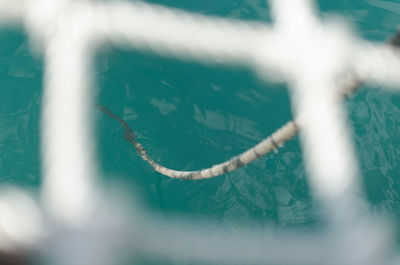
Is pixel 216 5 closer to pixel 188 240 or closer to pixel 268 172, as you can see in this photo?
pixel 268 172

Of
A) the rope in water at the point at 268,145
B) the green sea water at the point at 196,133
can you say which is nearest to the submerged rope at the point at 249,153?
the rope in water at the point at 268,145

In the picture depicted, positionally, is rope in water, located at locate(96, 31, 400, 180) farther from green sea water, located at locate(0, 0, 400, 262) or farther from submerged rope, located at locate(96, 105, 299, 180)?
green sea water, located at locate(0, 0, 400, 262)

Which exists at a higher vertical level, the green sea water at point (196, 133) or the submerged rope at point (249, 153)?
the submerged rope at point (249, 153)

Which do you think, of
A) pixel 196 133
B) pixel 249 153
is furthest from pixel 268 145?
pixel 196 133

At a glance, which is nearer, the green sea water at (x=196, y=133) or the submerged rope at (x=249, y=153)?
the submerged rope at (x=249, y=153)

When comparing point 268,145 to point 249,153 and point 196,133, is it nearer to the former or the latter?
point 249,153

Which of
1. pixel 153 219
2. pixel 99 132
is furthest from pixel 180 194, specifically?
pixel 99 132

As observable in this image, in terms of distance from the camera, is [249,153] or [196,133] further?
[196,133]

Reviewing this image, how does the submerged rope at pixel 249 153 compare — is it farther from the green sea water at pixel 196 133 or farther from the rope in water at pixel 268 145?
the green sea water at pixel 196 133

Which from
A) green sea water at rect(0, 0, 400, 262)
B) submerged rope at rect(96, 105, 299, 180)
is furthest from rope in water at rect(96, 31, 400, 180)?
green sea water at rect(0, 0, 400, 262)
